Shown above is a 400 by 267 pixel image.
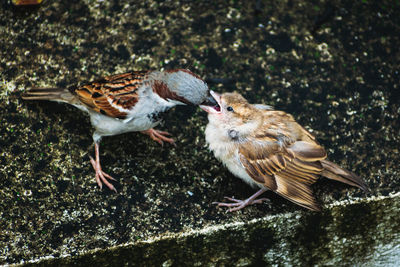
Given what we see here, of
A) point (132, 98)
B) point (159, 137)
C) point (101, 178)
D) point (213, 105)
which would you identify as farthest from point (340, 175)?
point (101, 178)

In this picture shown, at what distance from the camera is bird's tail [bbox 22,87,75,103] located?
350 centimetres

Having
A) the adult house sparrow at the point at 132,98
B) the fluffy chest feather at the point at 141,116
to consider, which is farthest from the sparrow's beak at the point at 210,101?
the fluffy chest feather at the point at 141,116

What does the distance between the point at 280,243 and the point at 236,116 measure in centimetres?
95

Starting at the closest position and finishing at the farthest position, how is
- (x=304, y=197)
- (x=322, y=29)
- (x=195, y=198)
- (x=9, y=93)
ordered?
(x=304, y=197)
(x=195, y=198)
(x=9, y=93)
(x=322, y=29)

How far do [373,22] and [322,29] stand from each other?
1.61ft

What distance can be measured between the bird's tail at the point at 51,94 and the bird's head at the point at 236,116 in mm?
1062

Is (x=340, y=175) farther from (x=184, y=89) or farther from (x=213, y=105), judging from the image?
(x=184, y=89)

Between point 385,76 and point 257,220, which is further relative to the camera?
point 385,76

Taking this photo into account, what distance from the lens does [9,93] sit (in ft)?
11.9

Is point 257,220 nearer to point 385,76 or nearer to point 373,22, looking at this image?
point 385,76

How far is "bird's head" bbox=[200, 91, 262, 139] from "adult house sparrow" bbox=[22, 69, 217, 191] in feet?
0.37

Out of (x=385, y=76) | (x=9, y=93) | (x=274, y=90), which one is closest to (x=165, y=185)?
(x=274, y=90)

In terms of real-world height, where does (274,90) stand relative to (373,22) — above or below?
below

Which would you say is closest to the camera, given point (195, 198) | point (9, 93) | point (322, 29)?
point (195, 198)
